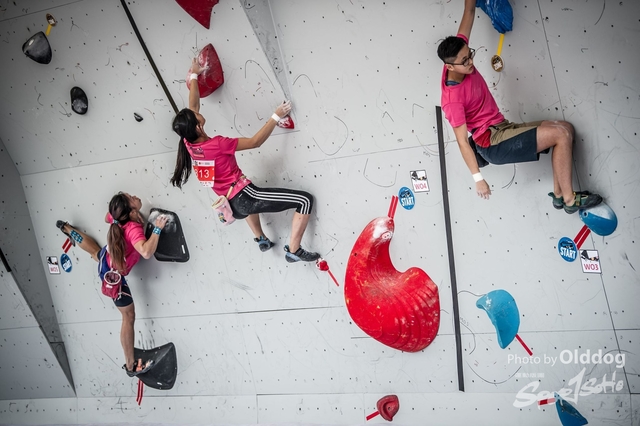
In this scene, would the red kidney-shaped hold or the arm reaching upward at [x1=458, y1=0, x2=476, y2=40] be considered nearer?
the arm reaching upward at [x1=458, y1=0, x2=476, y2=40]

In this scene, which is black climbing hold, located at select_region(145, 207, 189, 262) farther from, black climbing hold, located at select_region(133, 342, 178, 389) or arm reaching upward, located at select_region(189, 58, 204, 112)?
arm reaching upward, located at select_region(189, 58, 204, 112)

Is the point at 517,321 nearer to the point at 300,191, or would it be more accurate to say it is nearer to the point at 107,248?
the point at 300,191

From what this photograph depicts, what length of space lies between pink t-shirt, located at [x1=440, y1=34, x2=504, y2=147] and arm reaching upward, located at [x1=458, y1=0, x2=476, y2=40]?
0.13 ft

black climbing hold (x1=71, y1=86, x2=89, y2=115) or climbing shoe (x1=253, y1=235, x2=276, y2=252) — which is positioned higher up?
black climbing hold (x1=71, y1=86, x2=89, y2=115)

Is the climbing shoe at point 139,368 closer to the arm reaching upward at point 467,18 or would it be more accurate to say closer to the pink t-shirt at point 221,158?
the pink t-shirt at point 221,158

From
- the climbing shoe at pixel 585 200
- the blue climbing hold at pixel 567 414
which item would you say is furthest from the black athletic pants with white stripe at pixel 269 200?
the blue climbing hold at pixel 567 414

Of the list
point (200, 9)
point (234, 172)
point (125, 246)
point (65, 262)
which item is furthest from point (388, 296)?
point (65, 262)

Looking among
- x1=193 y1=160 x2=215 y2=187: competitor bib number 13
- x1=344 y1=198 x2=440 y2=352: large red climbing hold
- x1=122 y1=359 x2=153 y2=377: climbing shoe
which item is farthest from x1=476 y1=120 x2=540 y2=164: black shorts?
x1=122 y1=359 x2=153 y2=377: climbing shoe

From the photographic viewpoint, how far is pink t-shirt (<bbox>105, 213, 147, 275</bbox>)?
3922 mm

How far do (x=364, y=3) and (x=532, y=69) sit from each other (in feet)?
3.04

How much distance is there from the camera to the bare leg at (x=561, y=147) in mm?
2895

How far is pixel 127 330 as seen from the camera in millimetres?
4227

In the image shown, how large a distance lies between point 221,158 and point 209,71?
51 centimetres

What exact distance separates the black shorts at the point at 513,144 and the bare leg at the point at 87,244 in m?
2.70
